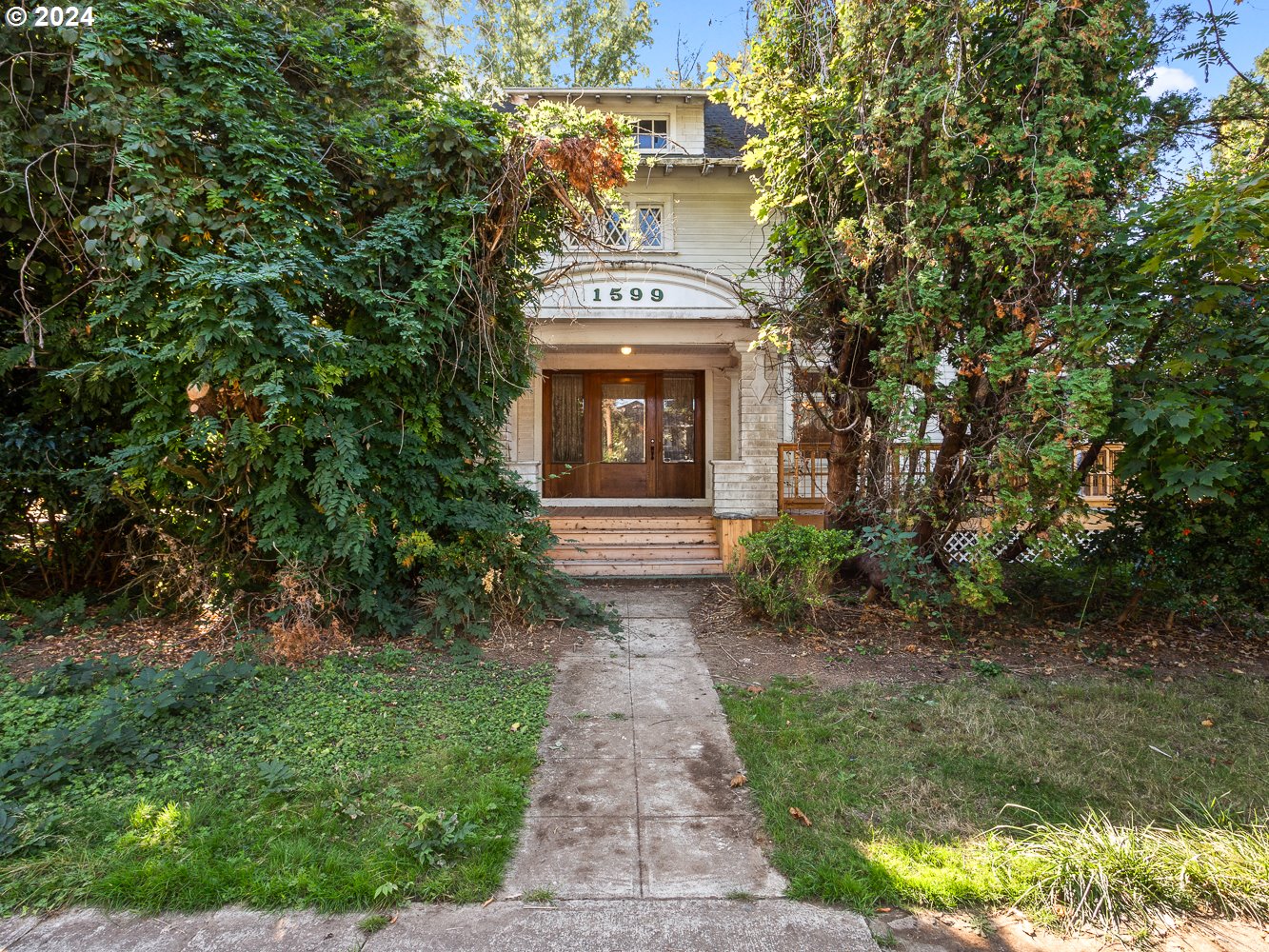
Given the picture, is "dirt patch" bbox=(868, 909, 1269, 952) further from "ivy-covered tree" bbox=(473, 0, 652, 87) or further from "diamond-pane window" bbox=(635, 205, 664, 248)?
"ivy-covered tree" bbox=(473, 0, 652, 87)

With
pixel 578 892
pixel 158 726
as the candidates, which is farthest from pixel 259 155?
pixel 578 892

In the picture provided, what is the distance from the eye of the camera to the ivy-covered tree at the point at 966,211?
474cm

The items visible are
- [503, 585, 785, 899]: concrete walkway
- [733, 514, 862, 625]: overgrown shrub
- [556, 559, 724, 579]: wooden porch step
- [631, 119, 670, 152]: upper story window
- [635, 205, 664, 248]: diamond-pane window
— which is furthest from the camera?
[631, 119, 670, 152]: upper story window

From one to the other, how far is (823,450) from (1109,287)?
16.3ft

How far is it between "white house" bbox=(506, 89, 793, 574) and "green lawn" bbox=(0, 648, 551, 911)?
4009 millimetres

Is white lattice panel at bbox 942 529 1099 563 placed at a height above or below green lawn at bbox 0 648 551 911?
above

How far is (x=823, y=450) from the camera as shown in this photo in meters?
9.61

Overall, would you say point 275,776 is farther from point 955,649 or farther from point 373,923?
point 955,649

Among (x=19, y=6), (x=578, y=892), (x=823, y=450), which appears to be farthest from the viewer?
(x=823, y=450)

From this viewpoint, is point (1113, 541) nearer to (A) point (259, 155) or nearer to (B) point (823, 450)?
(B) point (823, 450)

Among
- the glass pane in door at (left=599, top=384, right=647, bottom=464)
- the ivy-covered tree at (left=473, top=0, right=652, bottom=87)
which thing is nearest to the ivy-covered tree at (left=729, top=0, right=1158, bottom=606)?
the glass pane in door at (left=599, top=384, right=647, bottom=464)

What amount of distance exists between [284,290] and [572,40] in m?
18.7

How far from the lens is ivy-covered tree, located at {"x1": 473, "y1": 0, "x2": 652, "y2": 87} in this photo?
18.4m

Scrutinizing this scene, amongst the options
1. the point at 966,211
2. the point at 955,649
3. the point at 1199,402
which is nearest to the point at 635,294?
the point at 966,211
